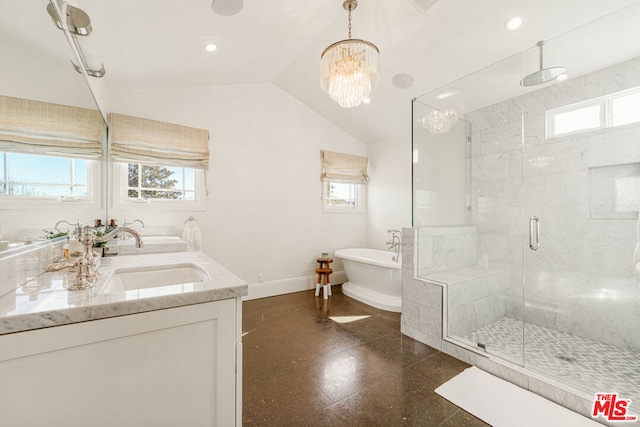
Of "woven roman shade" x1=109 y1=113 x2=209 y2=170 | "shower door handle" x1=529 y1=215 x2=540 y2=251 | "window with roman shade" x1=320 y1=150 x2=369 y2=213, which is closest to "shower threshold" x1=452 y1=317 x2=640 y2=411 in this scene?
"shower door handle" x1=529 y1=215 x2=540 y2=251

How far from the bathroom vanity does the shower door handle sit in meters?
3.12

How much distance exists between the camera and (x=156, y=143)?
9.92 feet

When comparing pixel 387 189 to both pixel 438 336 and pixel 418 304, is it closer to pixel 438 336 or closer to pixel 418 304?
pixel 418 304

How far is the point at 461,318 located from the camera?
253 cm

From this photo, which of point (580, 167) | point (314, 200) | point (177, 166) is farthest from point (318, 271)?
point (580, 167)

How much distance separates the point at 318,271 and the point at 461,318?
1.89 m

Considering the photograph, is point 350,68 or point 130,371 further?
point 350,68

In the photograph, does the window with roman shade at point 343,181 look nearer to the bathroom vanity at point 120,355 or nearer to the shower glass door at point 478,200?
the shower glass door at point 478,200

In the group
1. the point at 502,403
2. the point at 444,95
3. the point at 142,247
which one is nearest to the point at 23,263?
the point at 142,247

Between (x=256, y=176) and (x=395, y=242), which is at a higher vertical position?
(x=256, y=176)

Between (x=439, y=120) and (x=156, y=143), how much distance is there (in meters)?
3.29

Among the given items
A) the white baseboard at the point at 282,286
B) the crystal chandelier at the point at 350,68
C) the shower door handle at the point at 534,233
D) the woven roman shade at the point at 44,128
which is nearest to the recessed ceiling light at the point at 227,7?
the crystal chandelier at the point at 350,68

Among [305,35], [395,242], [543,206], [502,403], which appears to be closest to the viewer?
[502,403]

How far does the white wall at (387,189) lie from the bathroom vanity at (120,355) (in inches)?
141
